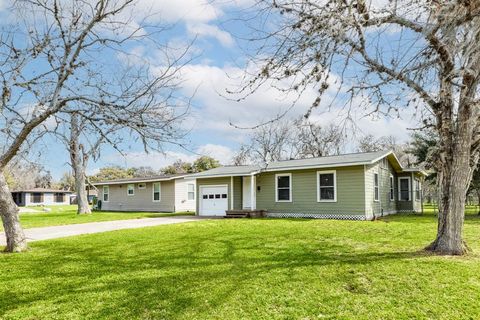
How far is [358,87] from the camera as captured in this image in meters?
5.02

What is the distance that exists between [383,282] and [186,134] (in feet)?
13.2

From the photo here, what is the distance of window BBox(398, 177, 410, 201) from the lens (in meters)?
19.6

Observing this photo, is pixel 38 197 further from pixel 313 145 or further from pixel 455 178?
pixel 455 178

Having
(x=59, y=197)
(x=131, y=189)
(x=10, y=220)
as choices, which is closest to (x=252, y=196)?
(x=10, y=220)

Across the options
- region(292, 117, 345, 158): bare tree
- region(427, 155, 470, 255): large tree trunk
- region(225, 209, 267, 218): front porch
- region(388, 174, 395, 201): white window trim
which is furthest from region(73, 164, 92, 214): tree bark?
region(427, 155, 470, 255): large tree trunk

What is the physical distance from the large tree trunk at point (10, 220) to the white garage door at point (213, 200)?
459 inches

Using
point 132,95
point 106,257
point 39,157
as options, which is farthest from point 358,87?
point 39,157

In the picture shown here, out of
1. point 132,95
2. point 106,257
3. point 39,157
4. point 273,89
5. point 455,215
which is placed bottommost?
point 106,257

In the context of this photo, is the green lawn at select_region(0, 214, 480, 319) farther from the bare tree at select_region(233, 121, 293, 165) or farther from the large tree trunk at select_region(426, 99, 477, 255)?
the bare tree at select_region(233, 121, 293, 165)

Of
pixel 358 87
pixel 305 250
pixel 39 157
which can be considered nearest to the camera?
pixel 358 87

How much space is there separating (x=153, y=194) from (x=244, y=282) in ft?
69.8

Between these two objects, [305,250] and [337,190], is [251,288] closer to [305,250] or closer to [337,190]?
[305,250]

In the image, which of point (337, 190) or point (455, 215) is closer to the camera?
point (455, 215)

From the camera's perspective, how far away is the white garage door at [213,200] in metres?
18.8
